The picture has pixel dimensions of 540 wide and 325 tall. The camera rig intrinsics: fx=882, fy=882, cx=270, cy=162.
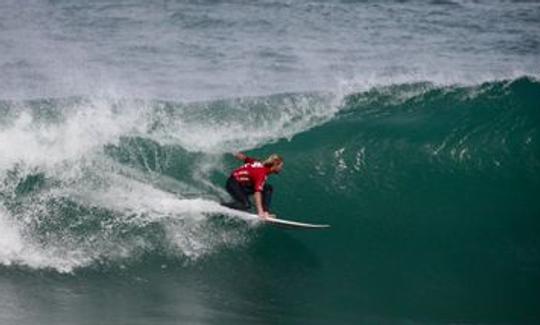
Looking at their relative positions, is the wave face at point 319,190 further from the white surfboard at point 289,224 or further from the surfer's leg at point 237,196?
the white surfboard at point 289,224

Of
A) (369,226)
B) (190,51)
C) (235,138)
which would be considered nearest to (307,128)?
(235,138)

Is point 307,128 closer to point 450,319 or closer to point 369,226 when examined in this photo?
point 369,226

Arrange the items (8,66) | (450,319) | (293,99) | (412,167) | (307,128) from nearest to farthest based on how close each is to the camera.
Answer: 1. (450,319)
2. (412,167)
3. (307,128)
4. (293,99)
5. (8,66)

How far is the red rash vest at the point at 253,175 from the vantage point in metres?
11.7

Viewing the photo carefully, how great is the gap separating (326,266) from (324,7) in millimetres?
15211

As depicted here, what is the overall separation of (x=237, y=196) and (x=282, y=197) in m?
1.72

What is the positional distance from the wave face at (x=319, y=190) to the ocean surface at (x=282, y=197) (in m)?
0.03

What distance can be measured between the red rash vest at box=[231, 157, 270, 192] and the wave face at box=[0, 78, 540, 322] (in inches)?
21.3

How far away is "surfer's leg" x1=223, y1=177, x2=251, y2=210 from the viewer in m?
11.9

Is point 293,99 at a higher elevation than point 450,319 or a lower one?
higher

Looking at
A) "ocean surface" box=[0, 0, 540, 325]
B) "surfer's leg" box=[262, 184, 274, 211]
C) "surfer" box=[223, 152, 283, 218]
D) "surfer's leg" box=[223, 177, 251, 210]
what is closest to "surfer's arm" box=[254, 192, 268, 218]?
"surfer" box=[223, 152, 283, 218]

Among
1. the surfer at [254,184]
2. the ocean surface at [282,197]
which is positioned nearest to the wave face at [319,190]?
the ocean surface at [282,197]

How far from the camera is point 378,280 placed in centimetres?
1167

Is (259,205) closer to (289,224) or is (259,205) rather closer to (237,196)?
(237,196)
